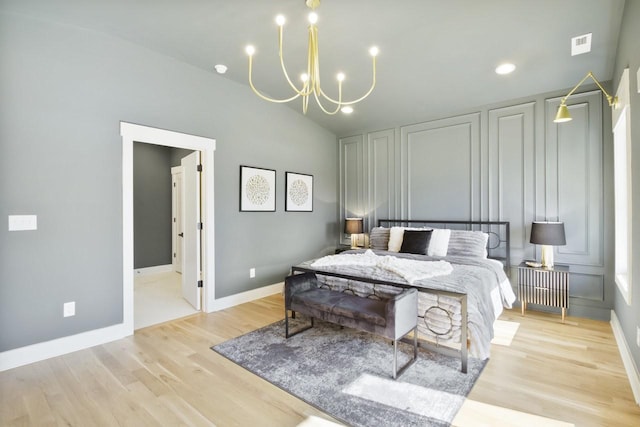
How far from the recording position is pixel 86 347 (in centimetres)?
283

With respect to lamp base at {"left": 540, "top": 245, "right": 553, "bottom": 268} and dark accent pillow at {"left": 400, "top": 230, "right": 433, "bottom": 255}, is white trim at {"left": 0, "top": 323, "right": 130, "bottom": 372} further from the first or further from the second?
lamp base at {"left": 540, "top": 245, "right": 553, "bottom": 268}

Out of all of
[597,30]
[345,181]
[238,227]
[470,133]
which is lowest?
[238,227]

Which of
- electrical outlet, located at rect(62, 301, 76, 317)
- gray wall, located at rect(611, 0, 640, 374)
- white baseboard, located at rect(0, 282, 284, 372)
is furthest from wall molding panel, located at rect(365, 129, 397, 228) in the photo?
electrical outlet, located at rect(62, 301, 76, 317)

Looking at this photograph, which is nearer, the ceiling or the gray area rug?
the gray area rug

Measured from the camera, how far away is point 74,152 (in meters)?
2.79

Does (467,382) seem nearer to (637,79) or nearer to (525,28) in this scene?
(637,79)

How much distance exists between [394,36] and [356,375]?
3016mm

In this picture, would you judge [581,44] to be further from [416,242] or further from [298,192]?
[298,192]

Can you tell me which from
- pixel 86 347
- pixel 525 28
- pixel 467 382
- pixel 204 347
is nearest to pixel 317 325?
pixel 204 347

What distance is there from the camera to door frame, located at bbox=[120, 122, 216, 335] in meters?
3.10

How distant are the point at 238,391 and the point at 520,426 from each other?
1.76m

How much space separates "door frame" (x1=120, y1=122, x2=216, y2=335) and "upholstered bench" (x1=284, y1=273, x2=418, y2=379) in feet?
4.48

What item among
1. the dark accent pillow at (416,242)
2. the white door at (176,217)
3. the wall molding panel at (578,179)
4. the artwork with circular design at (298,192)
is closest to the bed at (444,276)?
the dark accent pillow at (416,242)

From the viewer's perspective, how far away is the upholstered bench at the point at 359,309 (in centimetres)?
228
